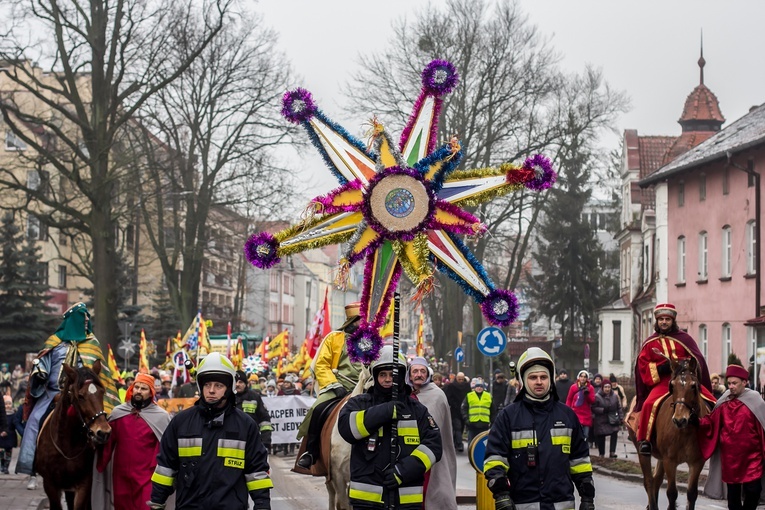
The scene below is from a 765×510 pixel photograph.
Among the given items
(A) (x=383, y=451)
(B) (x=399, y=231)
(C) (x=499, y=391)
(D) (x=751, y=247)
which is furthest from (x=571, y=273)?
(A) (x=383, y=451)

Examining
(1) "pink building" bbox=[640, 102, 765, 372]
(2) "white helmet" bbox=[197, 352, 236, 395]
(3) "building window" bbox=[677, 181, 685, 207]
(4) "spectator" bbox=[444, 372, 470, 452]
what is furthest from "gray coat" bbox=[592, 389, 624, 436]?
(3) "building window" bbox=[677, 181, 685, 207]

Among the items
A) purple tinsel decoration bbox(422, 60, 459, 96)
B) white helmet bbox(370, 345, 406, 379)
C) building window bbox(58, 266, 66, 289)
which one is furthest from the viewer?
building window bbox(58, 266, 66, 289)

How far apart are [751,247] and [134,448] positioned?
34.6m

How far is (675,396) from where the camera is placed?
14859 millimetres

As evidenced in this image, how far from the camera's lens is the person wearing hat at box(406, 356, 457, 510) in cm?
1181

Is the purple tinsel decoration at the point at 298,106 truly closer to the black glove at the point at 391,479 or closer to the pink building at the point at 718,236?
the black glove at the point at 391,479

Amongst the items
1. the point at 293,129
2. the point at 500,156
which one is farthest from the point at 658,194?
the point at 293,129

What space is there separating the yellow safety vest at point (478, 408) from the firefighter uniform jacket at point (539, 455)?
19308 mm

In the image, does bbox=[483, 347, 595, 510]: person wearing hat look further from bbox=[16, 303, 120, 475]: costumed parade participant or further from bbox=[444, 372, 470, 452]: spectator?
bbox=[444, 372, 470, 452]: spectator

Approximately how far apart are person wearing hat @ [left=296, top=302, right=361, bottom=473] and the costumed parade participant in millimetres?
2167

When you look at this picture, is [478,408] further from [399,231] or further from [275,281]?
[275,281]

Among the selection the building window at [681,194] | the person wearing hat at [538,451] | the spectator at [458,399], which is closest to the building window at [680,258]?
the building window at [681,194]

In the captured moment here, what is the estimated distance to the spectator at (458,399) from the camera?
3097cm

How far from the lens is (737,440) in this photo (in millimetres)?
14469
